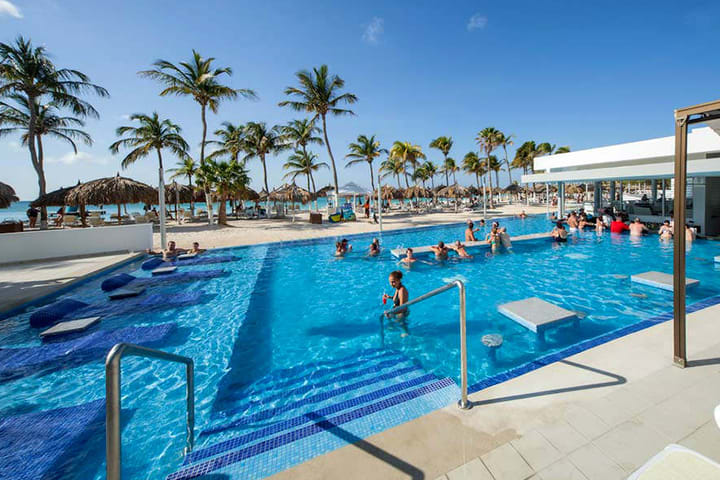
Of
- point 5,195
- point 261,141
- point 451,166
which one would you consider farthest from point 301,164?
point 451,166

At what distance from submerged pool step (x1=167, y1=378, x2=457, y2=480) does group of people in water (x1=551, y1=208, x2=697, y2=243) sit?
43.5ft

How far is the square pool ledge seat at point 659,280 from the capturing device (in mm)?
6765

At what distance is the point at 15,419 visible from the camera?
368 centimetres

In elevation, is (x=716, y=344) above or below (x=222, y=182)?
below

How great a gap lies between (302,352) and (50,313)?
5840mm

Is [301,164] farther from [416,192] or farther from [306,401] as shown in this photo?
[306,401]

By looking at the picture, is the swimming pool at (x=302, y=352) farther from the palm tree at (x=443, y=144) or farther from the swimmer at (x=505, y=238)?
the palm tree at (x=443, y=144)

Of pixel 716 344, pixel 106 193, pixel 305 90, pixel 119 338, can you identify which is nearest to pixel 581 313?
pixel 716 344

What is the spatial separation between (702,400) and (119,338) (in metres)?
8.16

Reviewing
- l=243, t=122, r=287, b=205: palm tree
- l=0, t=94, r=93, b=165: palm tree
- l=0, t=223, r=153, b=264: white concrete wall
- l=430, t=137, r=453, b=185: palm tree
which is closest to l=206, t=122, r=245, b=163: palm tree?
l=243, t=122, r=287, b=205: palm tree

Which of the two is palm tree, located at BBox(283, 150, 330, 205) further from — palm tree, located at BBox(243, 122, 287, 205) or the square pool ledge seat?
the square pool ledge seat

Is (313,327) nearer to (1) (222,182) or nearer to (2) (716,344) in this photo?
(2) (716,344)

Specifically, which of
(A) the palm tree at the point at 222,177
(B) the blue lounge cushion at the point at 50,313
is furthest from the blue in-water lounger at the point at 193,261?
(A) the palm tree at the point at 222,177

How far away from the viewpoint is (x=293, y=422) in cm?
320
